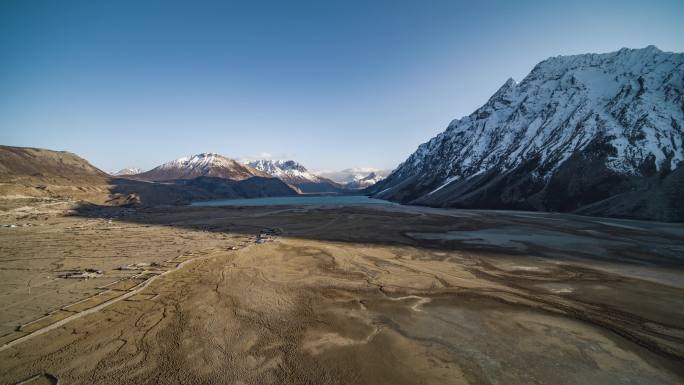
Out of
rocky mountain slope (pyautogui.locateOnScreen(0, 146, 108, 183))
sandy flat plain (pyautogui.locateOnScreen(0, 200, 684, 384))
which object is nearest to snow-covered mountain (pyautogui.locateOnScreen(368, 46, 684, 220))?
sandy flat plain (pyautogui.locateOnScreen(0, 200, 684, 384))

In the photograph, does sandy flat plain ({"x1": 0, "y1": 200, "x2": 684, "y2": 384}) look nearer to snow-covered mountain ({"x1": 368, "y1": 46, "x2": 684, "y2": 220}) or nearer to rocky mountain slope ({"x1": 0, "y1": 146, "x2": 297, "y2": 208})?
snow-covered mountain ({"x1": 368, "y1": 46, "x2": 684, "y2": 220})

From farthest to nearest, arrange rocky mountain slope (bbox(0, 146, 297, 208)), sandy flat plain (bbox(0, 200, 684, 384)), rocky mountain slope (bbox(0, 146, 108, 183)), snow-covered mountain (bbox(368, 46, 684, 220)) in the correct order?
1. rocky mountain slope (bbox(0, 146, 108, 183))
2. rocky mountain slope (bbox(0, 146, 297, 208))
3. snow-covered mountain (bbox(368, 46, 684, 220))
4. sandy flat plain (bbox(0, 200, 684, 384))

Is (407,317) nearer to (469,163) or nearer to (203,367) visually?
(203,367)

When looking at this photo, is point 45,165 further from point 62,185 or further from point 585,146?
point 585,146

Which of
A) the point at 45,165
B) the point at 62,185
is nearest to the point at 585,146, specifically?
the point at 62,185

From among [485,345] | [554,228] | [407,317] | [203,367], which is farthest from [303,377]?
[554,228]

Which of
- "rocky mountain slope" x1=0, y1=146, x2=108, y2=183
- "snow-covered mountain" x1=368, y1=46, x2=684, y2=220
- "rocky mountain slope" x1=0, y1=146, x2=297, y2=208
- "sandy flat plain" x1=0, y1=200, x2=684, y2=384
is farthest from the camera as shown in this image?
"rocky mountain slope" x1=0, y1=146, x2=108, y2=183

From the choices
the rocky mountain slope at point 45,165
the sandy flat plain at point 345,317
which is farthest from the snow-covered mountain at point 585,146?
the rocky mountain slope at point 45,165
